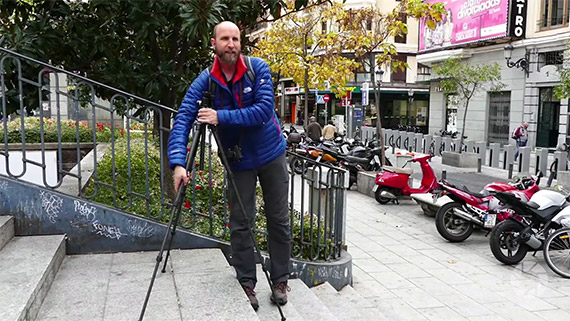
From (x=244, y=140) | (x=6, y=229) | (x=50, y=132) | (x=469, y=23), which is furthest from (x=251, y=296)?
(x=469, y=23)

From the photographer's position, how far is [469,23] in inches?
1030

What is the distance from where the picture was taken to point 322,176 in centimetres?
557

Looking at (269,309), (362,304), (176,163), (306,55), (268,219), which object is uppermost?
(306,55)

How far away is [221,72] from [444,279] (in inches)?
159

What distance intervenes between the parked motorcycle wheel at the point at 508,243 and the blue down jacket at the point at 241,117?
4.22 m

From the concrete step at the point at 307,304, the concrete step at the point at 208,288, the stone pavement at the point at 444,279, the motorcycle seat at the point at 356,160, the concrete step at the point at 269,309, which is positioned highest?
the motorcycle seat at the point at 356,160

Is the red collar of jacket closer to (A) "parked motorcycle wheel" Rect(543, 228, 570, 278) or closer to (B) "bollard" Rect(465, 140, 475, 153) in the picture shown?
(A) "parked motorcycle wheel" Rect(543, 228, 570, 278)

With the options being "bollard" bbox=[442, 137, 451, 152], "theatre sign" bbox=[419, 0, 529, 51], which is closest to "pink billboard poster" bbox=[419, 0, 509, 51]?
"theatre sign" bbox=[419, 0, 529, 51]

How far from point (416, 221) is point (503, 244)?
2.67m

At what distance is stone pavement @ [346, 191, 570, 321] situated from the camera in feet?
16.7

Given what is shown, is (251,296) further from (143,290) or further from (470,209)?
(470,209)

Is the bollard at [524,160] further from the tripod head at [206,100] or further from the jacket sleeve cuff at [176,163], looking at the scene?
the jacket sleeve cuff at [176,163]

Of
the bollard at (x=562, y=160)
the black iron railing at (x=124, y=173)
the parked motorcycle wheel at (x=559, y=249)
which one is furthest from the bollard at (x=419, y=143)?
the black iron railing at (x=124, y=173)

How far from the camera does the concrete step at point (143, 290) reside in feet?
10.6
